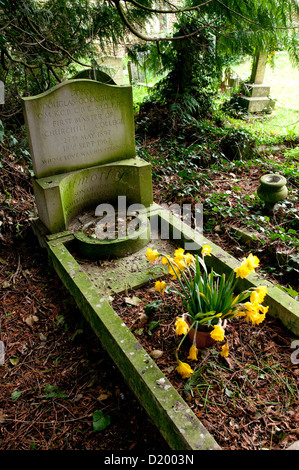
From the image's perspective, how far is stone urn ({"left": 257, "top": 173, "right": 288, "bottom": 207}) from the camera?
4.14 meters

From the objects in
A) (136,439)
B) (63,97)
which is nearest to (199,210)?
(63,97)

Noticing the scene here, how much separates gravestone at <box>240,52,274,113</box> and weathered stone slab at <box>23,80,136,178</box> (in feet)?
17.4

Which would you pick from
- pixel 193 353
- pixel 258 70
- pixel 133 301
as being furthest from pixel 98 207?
pixel 258 70

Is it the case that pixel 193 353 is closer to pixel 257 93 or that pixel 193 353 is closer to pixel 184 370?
pixel 184 370

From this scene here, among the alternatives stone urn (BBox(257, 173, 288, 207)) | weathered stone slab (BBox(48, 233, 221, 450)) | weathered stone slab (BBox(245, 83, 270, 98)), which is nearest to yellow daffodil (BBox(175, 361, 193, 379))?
weathered stone slab (BBox(48, 233, 221, 450))

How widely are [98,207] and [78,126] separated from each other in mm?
950

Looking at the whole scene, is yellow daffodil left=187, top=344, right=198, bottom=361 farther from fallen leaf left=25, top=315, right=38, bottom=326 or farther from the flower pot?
fallen leaf left=25, top=315, right=38, bottom=326

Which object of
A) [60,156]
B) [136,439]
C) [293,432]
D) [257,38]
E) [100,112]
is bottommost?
[136,439]

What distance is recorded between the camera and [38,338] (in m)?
2.88

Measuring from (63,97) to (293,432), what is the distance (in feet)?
10.9

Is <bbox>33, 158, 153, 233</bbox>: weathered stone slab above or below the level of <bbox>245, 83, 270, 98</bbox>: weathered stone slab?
below

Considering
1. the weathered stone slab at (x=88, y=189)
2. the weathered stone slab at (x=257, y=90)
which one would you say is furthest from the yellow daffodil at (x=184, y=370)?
the weathered stone slab at (x=257, y=90)

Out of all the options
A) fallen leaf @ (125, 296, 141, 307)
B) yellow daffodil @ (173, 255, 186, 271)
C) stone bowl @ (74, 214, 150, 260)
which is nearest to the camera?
yellow daffodil @ (173, 255, 186, 271)

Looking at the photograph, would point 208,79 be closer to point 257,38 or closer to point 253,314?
point 257,38
